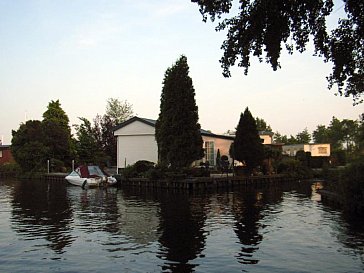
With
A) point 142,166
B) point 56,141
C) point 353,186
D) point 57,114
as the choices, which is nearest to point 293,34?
point 353,186

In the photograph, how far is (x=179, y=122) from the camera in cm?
3166

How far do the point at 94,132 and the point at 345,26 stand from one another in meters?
48.9

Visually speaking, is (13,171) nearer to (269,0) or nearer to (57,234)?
(57,234)

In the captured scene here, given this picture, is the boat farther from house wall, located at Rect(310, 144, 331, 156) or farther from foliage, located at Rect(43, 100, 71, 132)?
house wall, located at Rect(310, 144, 331, 156)

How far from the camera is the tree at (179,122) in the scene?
1239 inches

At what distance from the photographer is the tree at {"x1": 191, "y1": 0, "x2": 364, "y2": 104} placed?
7.89m

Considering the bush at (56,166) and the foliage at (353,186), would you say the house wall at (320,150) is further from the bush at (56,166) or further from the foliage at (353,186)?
the foliage at (353,186)

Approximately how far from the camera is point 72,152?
5509 cm

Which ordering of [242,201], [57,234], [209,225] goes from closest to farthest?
[57,234]
[209,225]
[242,201]

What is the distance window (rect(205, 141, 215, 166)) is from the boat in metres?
10.8

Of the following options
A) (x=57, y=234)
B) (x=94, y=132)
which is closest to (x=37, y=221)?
(x=57, y=234)

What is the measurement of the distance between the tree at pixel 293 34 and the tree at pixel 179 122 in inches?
896

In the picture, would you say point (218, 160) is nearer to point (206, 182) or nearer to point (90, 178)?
point (206, 182)

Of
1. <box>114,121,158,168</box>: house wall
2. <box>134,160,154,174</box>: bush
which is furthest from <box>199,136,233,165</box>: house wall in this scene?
<box>134,160,154,174</box>: bush
